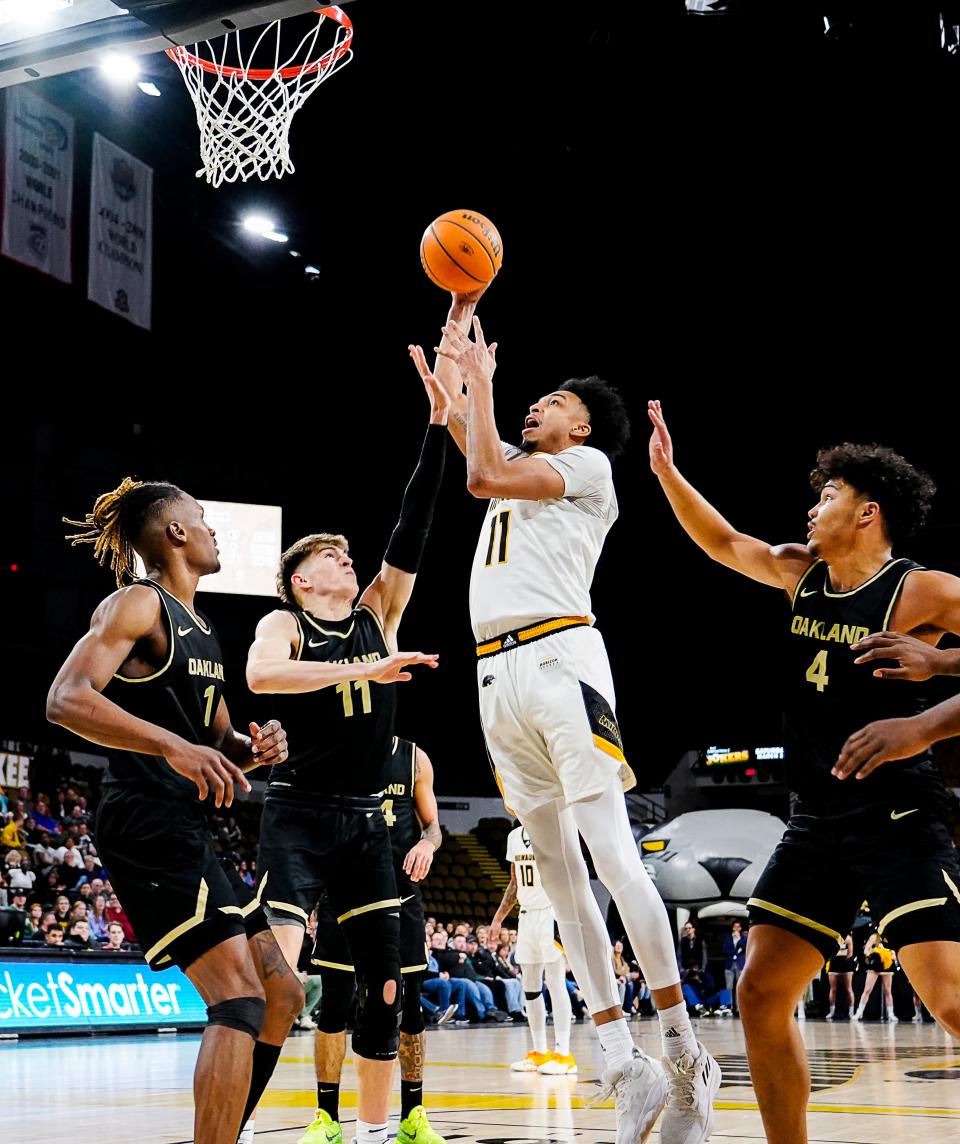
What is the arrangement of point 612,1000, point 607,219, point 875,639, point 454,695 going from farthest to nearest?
point 454,695 < point 607,219 < point 612,1000 < point 875,639

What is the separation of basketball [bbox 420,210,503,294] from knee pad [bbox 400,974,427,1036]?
3.25 m

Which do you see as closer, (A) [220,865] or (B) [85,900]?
(A) [220,865]

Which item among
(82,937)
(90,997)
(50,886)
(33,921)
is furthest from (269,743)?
(50,886)

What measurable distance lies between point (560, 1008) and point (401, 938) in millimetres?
4316

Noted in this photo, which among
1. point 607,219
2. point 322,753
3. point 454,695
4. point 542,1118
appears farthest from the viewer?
point 454,695

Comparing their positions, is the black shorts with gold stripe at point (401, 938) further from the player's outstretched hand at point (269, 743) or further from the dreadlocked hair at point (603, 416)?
the dreadlocked hair at point (603, 416)

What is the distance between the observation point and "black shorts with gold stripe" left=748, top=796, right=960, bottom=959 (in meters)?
3.61

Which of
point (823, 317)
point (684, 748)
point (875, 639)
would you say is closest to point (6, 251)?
point (823, 317)

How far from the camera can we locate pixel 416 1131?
5.24 m

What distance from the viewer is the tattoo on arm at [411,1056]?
18.5ft

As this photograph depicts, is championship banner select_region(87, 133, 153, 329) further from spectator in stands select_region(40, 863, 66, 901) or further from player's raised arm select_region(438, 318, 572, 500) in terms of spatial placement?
player's raised arm select_region(438, 318, 572, 500)

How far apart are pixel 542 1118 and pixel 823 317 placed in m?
13.8

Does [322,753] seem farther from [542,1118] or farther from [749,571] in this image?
[542,1118]

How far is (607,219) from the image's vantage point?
635 inches
